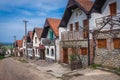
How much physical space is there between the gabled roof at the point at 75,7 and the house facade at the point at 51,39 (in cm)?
331

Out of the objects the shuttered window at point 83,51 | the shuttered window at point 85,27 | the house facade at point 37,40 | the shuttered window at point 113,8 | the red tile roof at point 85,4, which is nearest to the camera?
the shuttered window at point 113,8

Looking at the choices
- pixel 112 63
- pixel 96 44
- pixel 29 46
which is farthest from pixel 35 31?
pixel 112 63

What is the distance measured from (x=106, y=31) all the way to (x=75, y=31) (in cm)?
586

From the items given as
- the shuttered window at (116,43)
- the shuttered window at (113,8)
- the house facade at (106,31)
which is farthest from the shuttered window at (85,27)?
the shuttered window at (116,43)

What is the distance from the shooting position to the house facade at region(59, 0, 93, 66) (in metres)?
22.0

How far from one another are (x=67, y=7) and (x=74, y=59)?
7.61 metres

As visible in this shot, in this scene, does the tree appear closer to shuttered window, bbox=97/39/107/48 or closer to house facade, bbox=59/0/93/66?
shuttered window, bbox=97/39/107/48

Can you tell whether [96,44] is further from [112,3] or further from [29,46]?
[29,46]

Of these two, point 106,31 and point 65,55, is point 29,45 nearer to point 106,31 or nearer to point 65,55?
point 65,55

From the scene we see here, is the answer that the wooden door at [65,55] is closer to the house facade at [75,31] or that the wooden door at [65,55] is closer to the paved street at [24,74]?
the house facade at [75,31]

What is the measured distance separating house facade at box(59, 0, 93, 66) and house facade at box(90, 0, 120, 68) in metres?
1.53

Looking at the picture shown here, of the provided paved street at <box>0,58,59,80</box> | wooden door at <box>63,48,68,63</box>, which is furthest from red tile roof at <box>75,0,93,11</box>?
paved street at <box>0,58,59,80</box>

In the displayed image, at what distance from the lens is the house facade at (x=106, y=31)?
689 inches

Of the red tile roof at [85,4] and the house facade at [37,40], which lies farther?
the house facade at [37,40]
